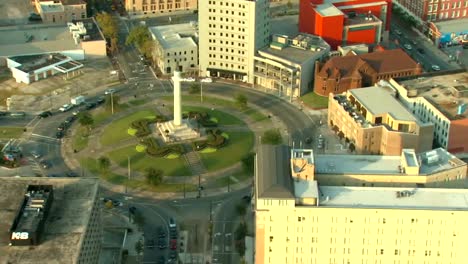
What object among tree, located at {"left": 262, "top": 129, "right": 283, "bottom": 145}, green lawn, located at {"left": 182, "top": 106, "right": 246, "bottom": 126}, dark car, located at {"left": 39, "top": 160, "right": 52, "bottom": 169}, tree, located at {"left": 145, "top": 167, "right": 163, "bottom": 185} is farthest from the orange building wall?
dark car, located at {"left": 39, "top": 160, "right": 52, "bottom": 169}

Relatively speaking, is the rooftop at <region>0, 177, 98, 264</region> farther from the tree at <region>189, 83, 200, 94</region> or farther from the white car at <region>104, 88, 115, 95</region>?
the white car at <region>104, 88, 115, 95</region>

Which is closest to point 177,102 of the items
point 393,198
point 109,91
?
point 109,91

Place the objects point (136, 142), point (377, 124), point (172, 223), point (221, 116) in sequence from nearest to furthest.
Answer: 1. point (172, 223)
2. point (377, 124)
3. point (136, 142)
4. point (221, 116)

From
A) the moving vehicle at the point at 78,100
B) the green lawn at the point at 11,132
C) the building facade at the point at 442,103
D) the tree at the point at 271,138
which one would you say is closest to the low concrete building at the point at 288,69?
the building facade at the point at 442,103

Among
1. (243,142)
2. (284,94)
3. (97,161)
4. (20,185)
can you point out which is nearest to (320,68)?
(284,94)

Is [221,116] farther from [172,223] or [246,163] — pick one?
[172,223]

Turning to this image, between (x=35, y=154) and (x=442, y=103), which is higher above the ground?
(x=442, y=103)

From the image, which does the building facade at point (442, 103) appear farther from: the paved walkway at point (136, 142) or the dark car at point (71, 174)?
the dark car at point (71, 174)
